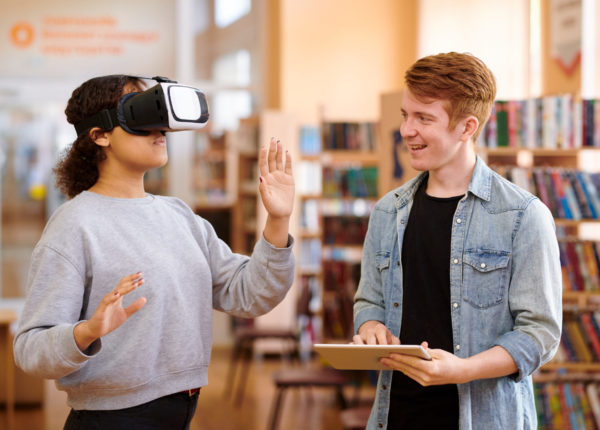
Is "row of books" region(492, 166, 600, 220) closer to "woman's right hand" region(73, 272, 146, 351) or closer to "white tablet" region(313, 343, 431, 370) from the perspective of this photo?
"white tablet" region(313, 343, 431, 370)

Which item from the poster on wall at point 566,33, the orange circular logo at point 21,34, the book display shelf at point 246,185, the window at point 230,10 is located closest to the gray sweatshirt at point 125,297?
the poster on wall at point 566,33

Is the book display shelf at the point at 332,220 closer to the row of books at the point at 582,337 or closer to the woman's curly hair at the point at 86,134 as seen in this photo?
the row of books at the point at 582,337

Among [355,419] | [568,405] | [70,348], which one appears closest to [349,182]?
[568,405]

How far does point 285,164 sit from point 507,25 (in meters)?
5.32

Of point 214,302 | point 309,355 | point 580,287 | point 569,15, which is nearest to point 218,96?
point 309,355

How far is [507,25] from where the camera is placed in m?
6.60

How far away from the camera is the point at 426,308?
1.78m

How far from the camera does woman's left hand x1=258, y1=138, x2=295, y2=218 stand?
5.77 feet

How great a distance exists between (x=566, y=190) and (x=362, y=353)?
97.6 inches

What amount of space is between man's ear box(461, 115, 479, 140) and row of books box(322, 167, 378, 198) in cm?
444

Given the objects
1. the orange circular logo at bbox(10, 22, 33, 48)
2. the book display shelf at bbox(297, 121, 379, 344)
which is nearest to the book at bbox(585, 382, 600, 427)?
the book display shelf at bbox(297, 121, 379, 344)

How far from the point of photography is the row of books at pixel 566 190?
12.4 feet

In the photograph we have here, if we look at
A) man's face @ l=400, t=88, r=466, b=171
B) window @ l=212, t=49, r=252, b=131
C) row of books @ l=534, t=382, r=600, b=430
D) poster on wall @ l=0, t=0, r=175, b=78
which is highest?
poster on wall @ l=0, t=0, r=175, b=78

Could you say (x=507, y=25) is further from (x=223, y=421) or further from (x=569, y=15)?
(x=223, y=421)
